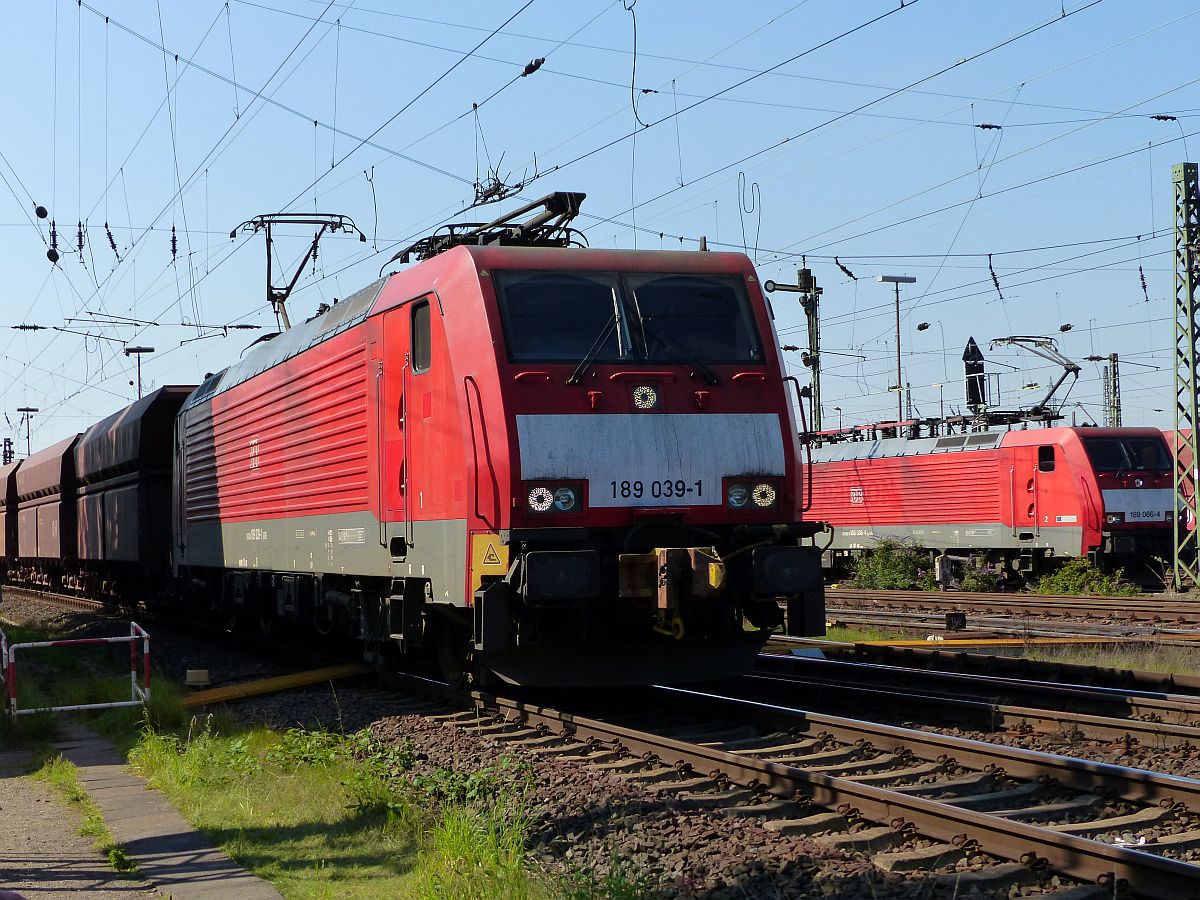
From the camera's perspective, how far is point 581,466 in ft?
30.7

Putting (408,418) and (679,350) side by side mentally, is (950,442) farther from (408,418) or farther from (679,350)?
(408,418)

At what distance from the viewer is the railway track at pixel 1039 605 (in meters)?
19.3

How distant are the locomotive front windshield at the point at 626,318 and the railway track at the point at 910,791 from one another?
2.63 metres

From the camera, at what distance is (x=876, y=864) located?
19.5 ft

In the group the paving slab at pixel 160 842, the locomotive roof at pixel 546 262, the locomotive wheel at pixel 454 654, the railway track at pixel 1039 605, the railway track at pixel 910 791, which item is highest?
the locomotive roof at pixel 546 262

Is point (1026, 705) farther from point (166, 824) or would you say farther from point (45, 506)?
point (45, 506)

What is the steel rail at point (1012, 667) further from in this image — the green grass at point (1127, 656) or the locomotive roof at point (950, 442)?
the locomotive roof at point (950, 442)

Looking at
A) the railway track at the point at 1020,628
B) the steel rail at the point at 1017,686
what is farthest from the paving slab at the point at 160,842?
the railway track at the point at 1020,628

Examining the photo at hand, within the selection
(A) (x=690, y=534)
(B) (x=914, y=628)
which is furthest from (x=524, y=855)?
(B) (x=914, y=628)

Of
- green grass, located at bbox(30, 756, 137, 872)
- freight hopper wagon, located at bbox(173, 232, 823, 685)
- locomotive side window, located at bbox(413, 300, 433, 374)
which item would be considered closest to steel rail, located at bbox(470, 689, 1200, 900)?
freight hopper wagon, located at bbox(173, 232, 823, 685)

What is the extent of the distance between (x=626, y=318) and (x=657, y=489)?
1.37m

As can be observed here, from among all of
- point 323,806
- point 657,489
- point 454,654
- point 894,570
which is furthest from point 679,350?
point 894,570

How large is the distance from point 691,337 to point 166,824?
5090 millimetres

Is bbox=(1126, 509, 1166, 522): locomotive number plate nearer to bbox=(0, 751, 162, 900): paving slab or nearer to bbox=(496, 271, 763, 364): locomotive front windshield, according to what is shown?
bbox=(496, 271, 763, 364): locomotive front windshield
